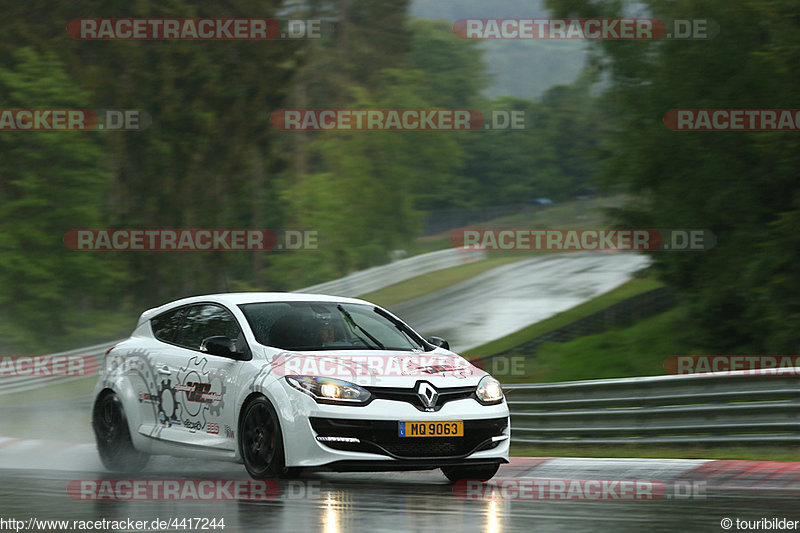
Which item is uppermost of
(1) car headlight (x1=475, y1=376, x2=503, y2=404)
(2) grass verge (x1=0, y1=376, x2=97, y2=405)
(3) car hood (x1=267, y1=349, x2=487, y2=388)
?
(3) car hood (x1=267, y1=349, x2=487, y2=388)

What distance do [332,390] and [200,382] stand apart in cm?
148

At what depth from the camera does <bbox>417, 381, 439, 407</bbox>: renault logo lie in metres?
8.96

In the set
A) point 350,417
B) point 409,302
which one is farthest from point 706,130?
point 350,417

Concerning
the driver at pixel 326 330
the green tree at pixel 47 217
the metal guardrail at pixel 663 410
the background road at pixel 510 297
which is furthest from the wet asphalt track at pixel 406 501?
the green tree at pixel 47 217

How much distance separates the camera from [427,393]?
9000mm

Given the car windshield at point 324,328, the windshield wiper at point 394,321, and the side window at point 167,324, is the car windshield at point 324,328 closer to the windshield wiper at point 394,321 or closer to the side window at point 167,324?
the windshield wiper at point 394,321

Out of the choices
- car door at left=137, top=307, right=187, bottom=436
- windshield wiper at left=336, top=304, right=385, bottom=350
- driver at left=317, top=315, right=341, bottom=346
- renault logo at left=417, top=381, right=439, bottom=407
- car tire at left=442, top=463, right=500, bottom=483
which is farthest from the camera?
car door at left=137, top=307, right=187, bottom=436

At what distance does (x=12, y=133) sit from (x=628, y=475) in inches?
1284

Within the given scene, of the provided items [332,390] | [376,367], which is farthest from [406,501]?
[376,367]

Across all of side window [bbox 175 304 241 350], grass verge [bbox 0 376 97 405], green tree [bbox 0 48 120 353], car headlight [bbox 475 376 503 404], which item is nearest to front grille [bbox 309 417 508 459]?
car headlight [bbox 475 376 503 404]

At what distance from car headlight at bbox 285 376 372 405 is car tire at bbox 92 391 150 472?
2413mm

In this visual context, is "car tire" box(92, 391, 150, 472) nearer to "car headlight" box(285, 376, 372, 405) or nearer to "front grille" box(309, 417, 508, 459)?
"car headlight" box(285, 376, 372, 405)

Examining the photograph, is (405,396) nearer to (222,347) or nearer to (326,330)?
(326,330)

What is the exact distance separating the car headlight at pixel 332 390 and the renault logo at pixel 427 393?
1.24 feet
